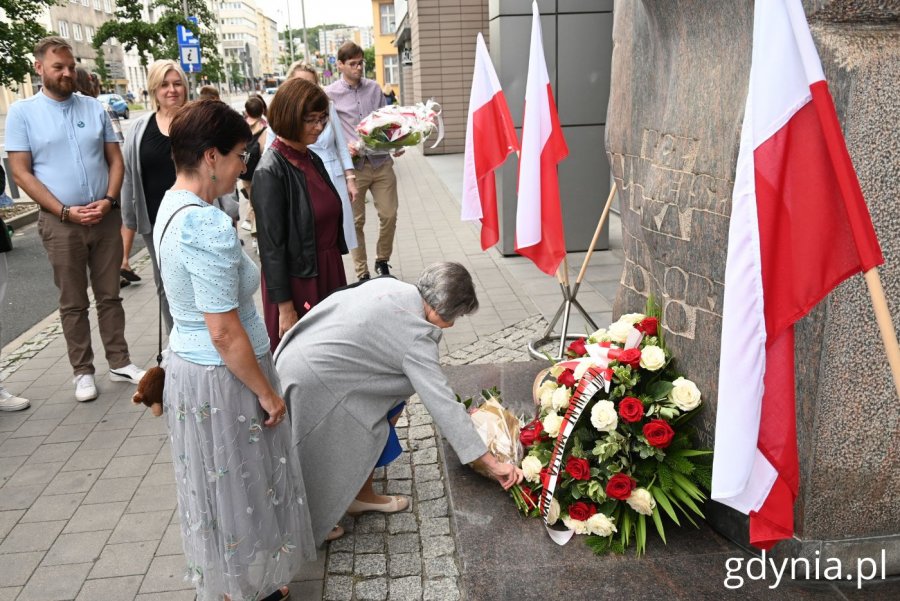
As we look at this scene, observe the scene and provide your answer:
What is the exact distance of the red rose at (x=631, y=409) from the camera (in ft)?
10.3

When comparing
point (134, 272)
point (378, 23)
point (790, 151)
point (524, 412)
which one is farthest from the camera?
point (378, 23)

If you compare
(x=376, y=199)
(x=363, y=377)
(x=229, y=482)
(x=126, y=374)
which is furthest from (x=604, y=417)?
(x=376, y=199)

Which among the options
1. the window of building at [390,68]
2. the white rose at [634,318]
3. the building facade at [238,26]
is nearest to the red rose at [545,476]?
the white rose at [634,318]

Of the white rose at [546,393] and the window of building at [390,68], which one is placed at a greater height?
the window of building at [390,68]

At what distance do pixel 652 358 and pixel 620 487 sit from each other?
1.90 feet

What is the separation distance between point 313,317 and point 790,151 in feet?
6.24

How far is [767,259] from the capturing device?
2.27 meters

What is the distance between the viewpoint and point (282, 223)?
3955mm

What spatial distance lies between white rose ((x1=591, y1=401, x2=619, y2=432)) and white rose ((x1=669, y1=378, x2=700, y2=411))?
0.87 ft

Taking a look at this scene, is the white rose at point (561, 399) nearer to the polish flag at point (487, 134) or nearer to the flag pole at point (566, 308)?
the flag pole at point (566, 308)

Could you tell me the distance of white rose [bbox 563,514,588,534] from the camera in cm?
318

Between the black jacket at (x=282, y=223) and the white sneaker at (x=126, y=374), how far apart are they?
1.87m

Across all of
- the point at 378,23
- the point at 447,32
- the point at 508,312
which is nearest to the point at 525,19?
the point at 508,312

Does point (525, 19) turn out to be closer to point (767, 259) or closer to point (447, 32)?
point (767, 259)
